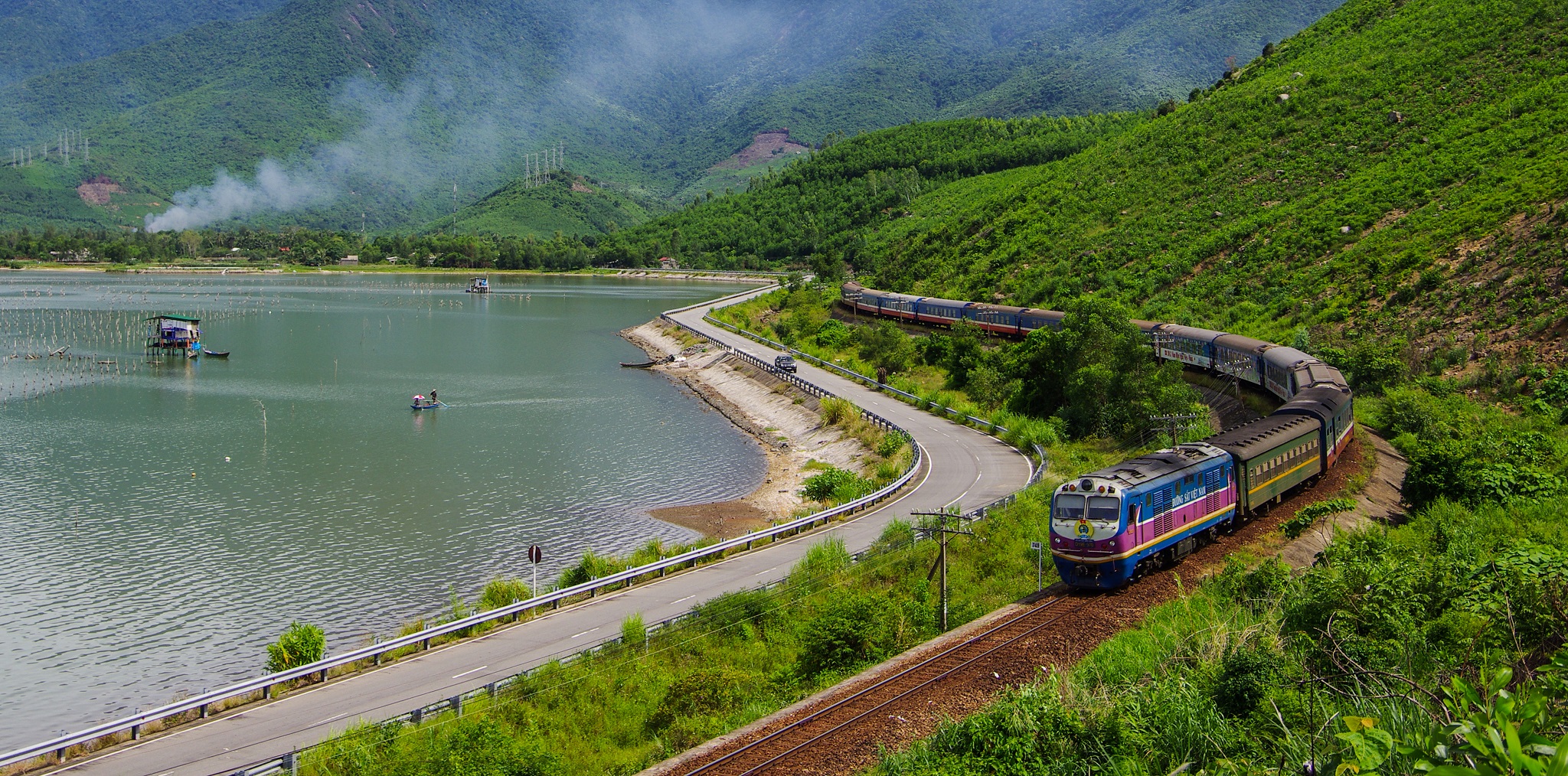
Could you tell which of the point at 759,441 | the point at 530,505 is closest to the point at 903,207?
the point at 759,441

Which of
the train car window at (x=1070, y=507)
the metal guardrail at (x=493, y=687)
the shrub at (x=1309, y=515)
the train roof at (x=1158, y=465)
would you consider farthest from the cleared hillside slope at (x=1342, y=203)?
the train car window at (x=1070, y=507)

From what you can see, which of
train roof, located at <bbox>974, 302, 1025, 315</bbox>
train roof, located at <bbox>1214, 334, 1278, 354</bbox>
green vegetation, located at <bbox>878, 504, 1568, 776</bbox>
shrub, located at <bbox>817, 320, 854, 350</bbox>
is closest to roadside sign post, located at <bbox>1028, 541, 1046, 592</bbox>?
green vegetation, located at <bbox>878, 504, 1568, 776</bbox>

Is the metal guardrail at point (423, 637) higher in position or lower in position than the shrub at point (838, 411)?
lower

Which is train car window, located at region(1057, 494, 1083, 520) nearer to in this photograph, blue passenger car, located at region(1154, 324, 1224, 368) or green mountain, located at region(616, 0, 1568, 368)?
blue passenger car, located at region(1154, 324, 1224, 368)

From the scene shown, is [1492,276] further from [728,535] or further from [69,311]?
[69,311]

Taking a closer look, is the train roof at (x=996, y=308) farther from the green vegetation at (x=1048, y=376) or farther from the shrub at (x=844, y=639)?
the shrub at (x=844, y=639)
